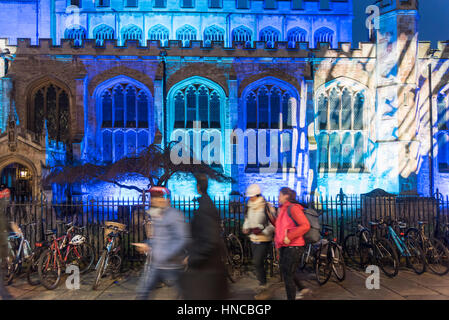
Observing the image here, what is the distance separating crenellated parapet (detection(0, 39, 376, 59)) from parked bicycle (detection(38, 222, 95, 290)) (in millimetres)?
12639

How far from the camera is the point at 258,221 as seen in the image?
18.1 feet

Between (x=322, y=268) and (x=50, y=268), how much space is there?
489cm

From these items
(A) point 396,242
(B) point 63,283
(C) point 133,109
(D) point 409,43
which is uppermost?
(D) point 409,43

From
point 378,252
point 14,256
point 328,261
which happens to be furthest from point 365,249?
point 14,256

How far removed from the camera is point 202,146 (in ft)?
63.3

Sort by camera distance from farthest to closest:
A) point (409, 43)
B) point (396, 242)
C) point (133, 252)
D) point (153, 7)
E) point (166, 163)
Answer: point (153, 7)
point (409, 43)
point (166, 163)
point (133, 252)
point (396, 242)

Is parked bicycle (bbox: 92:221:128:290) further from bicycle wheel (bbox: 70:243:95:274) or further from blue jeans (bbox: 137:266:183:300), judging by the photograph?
blue jeans (bbox: 137:266:183:300)

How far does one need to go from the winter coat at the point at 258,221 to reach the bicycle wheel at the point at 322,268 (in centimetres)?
172

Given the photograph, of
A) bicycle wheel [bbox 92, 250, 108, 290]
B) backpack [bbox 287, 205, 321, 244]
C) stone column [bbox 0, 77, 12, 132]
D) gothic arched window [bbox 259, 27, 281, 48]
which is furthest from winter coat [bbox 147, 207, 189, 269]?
gothic arched window [bbox 259, 27, 281, 48]

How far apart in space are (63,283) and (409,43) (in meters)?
18.1

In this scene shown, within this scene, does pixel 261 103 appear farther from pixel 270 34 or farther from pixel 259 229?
pixel 259 229

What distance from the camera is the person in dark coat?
3.85 m
